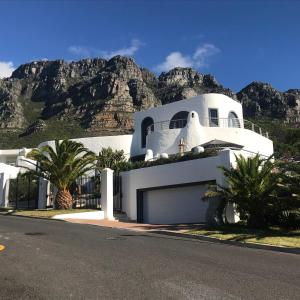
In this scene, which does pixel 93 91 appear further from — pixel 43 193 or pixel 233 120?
pixel 43 193

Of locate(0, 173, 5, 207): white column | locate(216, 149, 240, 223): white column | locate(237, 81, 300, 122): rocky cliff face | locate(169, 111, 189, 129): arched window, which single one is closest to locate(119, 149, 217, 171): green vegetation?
locate(216, 149, 240, 223): white column

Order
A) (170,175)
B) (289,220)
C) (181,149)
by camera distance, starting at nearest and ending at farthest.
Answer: (289,220), (170,175), (181,149)

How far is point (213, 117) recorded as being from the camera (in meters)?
35.8

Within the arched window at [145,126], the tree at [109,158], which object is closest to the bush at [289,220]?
the tree at [109,158]

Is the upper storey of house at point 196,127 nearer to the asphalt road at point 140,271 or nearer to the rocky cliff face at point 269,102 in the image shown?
the asphalt road at point 140,271

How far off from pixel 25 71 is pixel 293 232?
14385 centimetres

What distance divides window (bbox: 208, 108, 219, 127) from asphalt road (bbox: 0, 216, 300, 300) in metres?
24.4

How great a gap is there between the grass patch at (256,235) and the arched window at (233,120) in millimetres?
19424

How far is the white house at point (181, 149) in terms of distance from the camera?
22.6 meters

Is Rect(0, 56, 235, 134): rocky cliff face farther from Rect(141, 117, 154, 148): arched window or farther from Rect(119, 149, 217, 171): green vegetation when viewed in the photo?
Rect(119, 149, 217, 171): green vegetation

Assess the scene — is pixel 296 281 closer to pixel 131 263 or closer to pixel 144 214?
pixel 131 263

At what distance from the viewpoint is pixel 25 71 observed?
479 feet

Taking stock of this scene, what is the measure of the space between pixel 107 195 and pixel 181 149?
8847 mm

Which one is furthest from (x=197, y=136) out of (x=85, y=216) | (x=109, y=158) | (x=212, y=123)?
(x=85, y=216)
